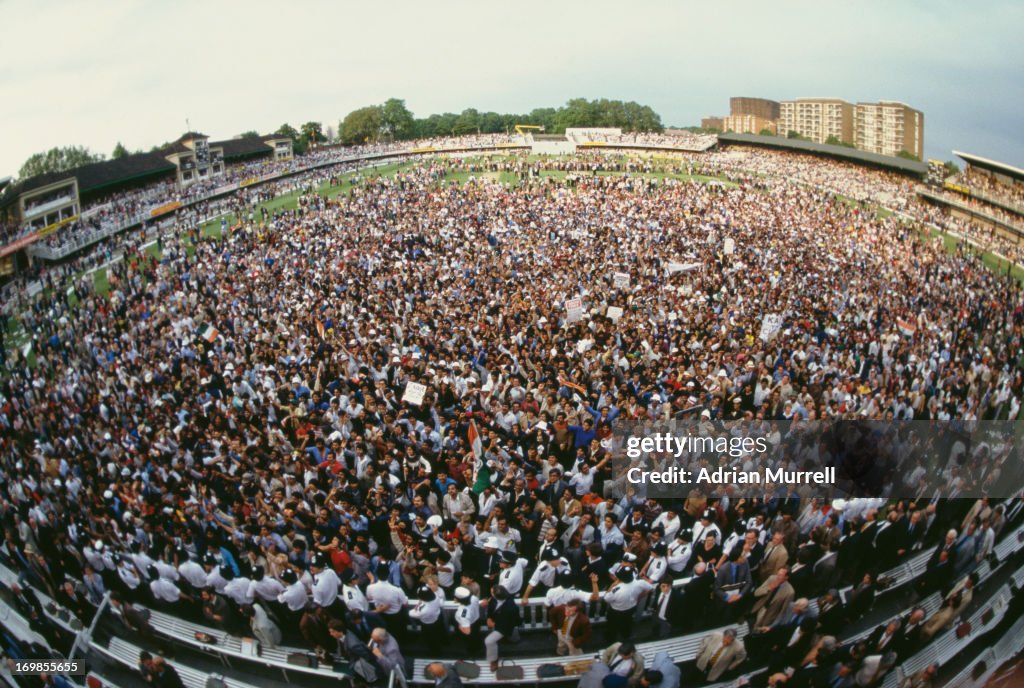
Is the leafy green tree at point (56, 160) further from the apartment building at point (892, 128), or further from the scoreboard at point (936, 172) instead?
the apartment building at point (892, 128)

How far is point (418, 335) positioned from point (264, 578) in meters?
A: 7.30

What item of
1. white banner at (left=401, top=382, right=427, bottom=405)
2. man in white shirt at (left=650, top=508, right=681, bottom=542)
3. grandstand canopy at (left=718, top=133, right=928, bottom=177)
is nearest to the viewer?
man in white shirt at (left=650, top=508, right=681, bottom=542)

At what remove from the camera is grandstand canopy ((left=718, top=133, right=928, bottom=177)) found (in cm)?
4306

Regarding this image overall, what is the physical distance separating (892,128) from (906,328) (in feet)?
341

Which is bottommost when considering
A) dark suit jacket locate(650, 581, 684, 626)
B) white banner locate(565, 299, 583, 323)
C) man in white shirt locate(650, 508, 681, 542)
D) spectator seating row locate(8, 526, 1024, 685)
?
spectator seating row locate(8, 526, 1024, 685)

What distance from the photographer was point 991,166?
3456 cm

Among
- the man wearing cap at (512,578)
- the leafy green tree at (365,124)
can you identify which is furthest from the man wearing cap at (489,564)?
the leafy green tree at (365,124)

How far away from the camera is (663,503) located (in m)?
7.23

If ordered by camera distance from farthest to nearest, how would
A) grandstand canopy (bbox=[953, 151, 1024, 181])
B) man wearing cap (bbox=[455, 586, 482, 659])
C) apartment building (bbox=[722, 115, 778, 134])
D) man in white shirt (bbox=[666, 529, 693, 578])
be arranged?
apartment building (bbox=[722, 115, 778, 134]), grandstand canopy (bbox=[953, 151, 1024, 181]), man in white shirt (bbox=[666, 529, 693, 578]), man wearing cap (bbox=[455, 586, 482, 659])

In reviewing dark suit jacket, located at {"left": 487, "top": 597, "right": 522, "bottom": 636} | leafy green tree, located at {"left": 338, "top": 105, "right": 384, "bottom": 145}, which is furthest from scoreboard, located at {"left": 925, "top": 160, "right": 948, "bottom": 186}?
leafy green tree, located at {"left": 338, "top": 105, "right": 384, "bottom": 145}

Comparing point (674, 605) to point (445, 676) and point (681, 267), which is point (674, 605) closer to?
point (445, 676)

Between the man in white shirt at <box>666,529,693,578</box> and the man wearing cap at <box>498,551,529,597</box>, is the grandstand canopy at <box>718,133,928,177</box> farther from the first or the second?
the man wearing cap at <box>498,551,529,597</box>

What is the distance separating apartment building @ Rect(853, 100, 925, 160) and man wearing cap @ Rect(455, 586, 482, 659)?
105 meters

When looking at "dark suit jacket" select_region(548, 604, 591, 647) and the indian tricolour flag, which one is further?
the indian tricolour flag
